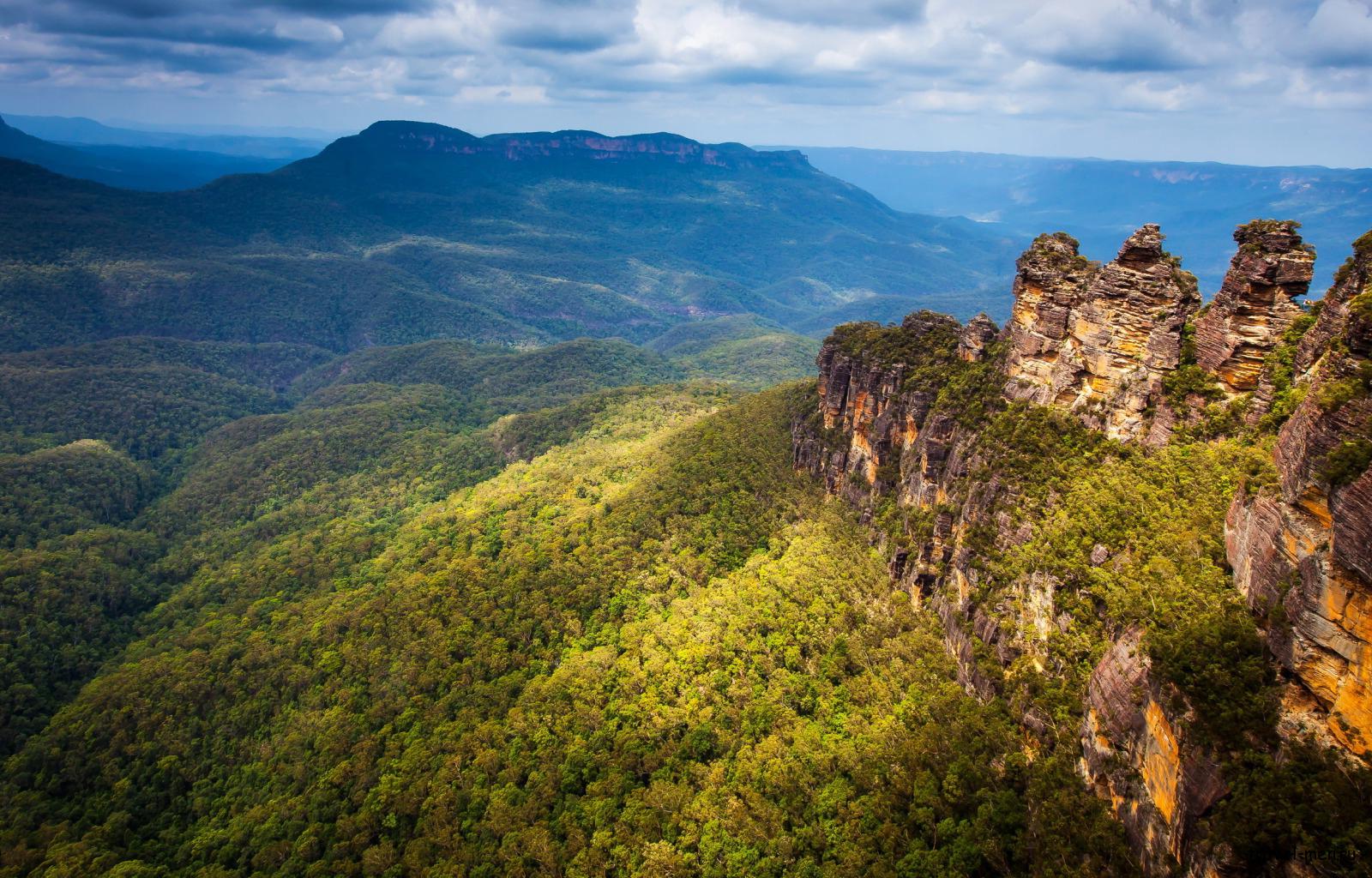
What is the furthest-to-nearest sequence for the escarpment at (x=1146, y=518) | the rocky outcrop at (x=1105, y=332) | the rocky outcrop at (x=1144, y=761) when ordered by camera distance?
1. the rocky outcrop at (x=1105, y=332)
2. the rocky outcrop at (x=1144, y=761)
3. the escarpment at (x=1146, y=518)

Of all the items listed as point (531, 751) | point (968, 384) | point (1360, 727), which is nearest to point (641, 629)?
point (531, 751)

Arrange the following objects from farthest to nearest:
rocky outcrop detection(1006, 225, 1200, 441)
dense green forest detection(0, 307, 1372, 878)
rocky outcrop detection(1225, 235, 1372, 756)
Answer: rocky outcrop detection(1006, 225, 1200, 441), dense green forest detection(0, 307, 1372, 878), rocky outcrop detection(1225, 235, 1372, 756)

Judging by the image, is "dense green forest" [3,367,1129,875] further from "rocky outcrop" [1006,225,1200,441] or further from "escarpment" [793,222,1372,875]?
"rocky outcrop" [1006,225,1200,441]

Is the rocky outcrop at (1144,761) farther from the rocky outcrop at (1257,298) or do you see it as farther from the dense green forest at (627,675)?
the rocky outcrop at (1257,298)

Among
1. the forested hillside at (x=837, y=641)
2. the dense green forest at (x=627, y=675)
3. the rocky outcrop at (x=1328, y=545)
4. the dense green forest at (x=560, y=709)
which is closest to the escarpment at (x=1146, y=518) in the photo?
the rocky outcrop at (x=1328, y=545)

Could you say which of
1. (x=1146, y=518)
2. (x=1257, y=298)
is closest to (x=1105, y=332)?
(x=1257, y=298)

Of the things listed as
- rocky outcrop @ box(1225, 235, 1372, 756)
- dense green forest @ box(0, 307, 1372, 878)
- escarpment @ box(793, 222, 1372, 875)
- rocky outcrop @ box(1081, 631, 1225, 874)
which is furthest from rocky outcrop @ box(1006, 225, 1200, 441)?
rocky outcrop @ box(1081, 631, 1225, 874)
